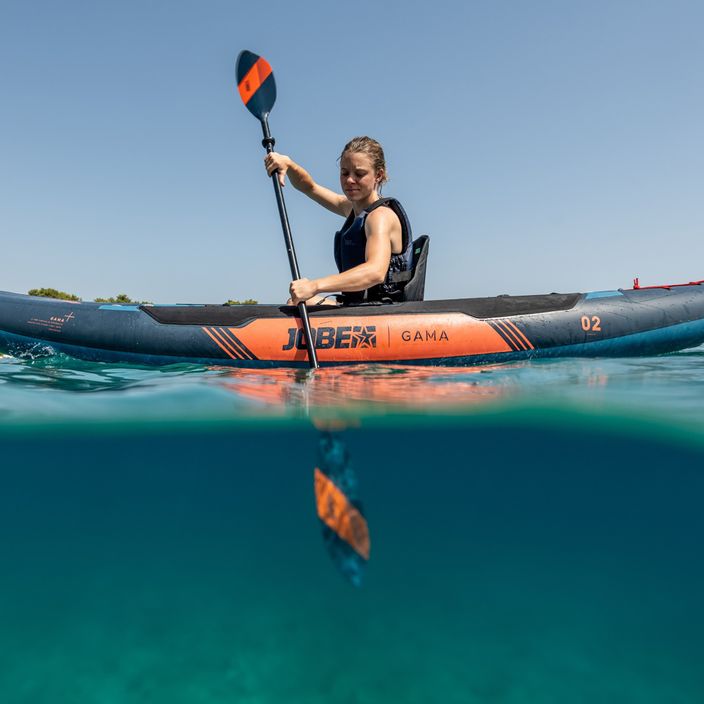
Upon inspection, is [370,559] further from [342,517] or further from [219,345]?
[219,345]

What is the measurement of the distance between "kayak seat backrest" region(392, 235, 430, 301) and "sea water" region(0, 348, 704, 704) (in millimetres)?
2131

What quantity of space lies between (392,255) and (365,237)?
11.1 inches

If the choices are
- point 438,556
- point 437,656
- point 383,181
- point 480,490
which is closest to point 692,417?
point 480,490

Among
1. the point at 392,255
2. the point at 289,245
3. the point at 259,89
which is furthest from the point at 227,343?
the point at 259,89

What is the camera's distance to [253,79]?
5129mm

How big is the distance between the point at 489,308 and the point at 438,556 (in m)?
3.16

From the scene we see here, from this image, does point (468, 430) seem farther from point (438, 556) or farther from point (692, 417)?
point (692, 417)

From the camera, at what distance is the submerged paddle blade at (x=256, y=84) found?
198 inches

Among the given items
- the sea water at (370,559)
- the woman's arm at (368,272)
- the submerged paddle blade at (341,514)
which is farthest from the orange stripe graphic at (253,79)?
the submerged paddle blade at (341,514)

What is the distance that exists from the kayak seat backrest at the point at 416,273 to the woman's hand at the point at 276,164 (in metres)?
1.37

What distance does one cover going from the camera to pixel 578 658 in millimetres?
957

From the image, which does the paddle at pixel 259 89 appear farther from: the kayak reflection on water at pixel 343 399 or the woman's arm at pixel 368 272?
the kayak reflection on water at pixel 343 399

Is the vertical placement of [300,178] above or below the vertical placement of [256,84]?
below

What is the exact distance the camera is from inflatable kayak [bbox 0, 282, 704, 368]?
402 centimetres
